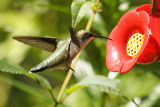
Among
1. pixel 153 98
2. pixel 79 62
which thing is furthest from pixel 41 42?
pixel 153 98

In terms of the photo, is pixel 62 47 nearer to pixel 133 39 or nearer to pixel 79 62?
pixel 133 39

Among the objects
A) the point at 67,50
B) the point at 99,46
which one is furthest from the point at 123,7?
the point at 67,50

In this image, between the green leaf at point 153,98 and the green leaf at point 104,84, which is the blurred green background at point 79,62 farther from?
the green leaf at point 104,84

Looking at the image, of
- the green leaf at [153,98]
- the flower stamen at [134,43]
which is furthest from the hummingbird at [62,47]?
the green leaf at [153,98]

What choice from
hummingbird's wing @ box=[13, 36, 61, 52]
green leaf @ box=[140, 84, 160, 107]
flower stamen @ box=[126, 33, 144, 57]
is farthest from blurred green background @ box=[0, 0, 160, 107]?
flower stamen @ box=[126, 33, 144, 57]

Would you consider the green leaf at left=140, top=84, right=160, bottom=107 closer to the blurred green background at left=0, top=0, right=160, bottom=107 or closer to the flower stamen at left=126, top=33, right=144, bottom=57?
the blurred green background at left=0, top=0, right=160, bottom=107
